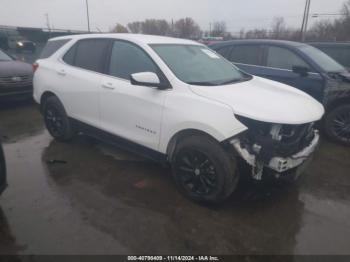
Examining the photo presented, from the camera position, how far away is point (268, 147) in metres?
2.62

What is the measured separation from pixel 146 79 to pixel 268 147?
4.74ft

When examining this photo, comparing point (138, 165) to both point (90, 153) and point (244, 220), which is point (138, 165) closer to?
point (90, 153)

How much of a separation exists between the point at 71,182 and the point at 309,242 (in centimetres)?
277

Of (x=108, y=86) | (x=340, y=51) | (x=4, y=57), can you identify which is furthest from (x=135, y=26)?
(x=108, y=86)

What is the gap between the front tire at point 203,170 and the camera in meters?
2.74

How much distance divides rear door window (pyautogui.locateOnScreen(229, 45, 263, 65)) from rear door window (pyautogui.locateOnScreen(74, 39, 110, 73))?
9.90 ft

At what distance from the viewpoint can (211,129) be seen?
2729 millimetres

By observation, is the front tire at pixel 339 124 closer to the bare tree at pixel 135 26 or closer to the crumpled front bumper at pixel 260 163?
the crumpled front bumper at pixel 260 163

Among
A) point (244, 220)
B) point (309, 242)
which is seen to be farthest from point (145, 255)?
point (309, 242)

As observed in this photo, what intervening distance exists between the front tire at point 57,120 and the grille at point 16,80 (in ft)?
8.88

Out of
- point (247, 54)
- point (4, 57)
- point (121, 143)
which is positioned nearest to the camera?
point (121, 143)

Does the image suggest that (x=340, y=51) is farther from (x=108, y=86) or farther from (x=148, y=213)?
(x=148, y=213)

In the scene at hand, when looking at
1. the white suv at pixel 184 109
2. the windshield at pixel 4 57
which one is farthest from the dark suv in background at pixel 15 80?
the white suv at pixel 184 109

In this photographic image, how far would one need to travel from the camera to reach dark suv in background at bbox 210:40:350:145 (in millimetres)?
4824
